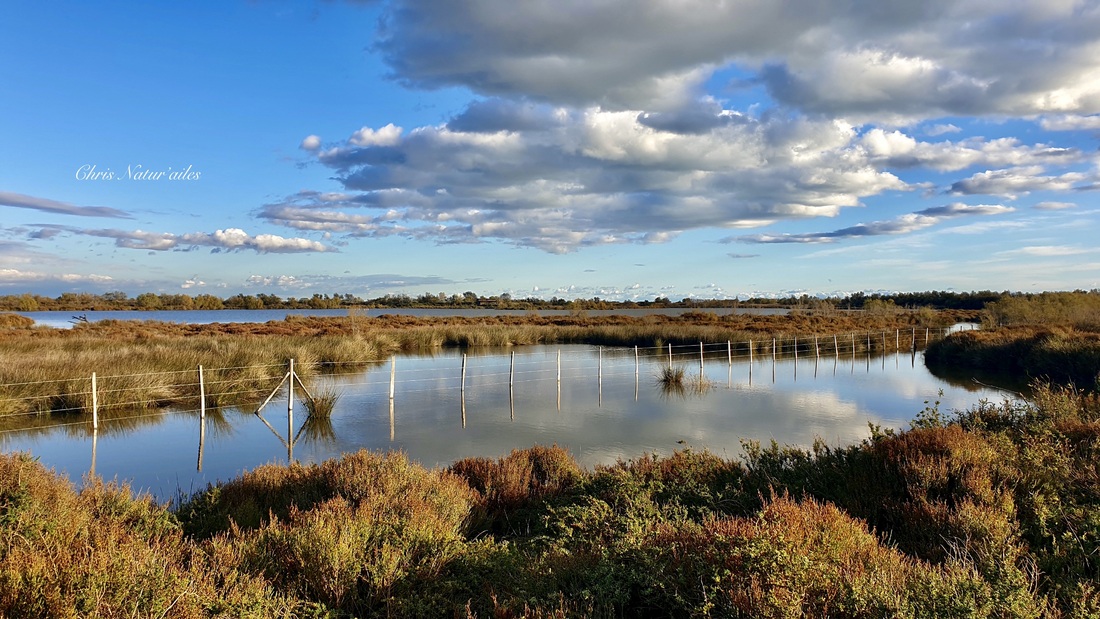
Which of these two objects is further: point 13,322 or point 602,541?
point 13,322

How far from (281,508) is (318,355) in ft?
58.3

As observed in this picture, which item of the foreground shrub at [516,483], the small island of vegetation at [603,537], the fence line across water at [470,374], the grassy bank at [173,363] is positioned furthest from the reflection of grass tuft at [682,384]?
the grassy bank at [173,363]

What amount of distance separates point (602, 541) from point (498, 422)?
352 inches

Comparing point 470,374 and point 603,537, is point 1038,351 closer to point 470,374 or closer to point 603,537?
point 470,374

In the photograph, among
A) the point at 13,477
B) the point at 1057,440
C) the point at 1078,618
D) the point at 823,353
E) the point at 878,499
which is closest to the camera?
the point at 1078,618

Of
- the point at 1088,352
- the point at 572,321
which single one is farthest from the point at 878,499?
the point at 572,321

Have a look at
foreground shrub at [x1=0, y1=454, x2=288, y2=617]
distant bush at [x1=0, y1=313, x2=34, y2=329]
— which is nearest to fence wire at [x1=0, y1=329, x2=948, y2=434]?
foreground shrub at [x1=0, y1=454, x2=288, y2=617]

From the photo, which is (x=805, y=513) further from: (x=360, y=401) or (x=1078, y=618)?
Answer: (x=360, y=401)

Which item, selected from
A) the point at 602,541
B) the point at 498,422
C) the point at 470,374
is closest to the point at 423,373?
the point at 470,374

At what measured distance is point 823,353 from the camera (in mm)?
30375

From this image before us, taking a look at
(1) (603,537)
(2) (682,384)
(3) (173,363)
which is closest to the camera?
(1) (603,537)

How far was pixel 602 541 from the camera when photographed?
4543mm

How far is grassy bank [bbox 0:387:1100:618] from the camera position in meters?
3.06

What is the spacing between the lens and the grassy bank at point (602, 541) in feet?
10.1
